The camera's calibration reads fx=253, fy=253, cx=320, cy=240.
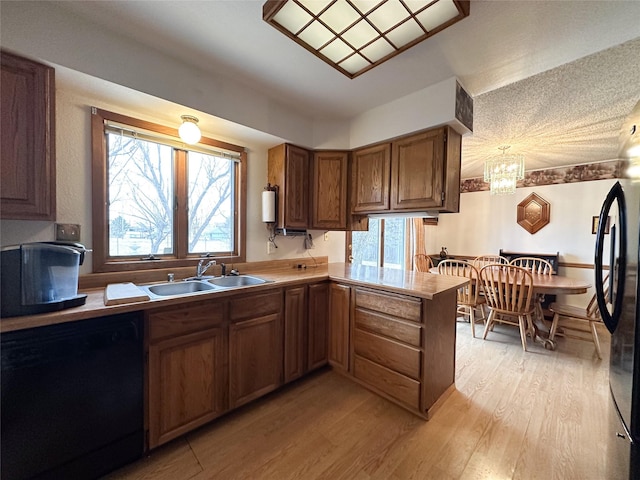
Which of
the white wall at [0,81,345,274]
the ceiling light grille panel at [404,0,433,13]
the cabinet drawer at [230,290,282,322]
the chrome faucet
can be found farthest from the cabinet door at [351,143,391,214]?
the white wall at [0,81,345,274]

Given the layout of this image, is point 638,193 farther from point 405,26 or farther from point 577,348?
point 577,348

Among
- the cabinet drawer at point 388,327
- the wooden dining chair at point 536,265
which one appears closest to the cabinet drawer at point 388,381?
the cabinet drawer at point 388,327

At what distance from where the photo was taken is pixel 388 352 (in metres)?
1.94

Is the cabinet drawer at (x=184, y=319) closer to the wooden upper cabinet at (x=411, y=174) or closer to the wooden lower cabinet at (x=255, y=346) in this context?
the wooden lower cabinet at (x=255, y=346)

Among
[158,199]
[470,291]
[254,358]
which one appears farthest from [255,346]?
[470,291]

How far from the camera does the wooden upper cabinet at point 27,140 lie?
3.96 feet

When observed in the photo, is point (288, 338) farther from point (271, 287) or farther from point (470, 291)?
point (470, 291)

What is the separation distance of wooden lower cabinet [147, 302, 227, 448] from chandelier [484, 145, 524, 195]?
362 centimetres

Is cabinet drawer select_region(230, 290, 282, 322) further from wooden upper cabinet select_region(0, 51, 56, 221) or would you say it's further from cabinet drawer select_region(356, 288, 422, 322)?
wooden upper cabinet select_region(0, 51, 56, 221)

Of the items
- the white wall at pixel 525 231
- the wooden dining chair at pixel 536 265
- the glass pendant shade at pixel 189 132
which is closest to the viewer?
the glass pendant shade at pixel 189 132

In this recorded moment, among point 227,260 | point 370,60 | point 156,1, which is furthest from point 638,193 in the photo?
point 227,260

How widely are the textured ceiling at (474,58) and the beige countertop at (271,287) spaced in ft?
5.16

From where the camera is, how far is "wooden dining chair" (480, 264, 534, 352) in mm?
2855

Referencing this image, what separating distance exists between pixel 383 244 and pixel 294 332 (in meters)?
2.79
